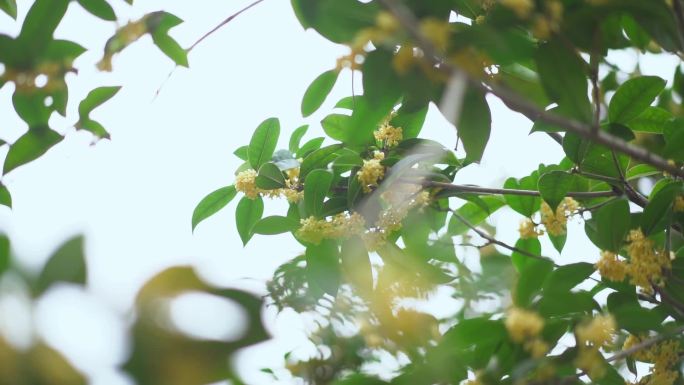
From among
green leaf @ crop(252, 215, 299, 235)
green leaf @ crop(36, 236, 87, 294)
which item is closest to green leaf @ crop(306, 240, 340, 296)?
green leaf @ crop(252, 215, 299, 235)

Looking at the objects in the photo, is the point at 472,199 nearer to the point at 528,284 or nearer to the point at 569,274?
the point at 569,274

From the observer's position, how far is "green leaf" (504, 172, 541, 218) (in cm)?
134

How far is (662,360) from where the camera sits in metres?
1.02

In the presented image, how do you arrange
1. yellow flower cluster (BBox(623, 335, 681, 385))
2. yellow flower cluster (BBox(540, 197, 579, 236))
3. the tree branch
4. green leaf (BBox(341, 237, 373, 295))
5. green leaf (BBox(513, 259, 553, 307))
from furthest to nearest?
yellow flower cluster (BBox(540, 197, 579, 236)), yellow flower cluster (BBox(623, 335, 681, 385)), green leaf (BBox(341, 237, 373, 295)), green leaf (BBox(513, 259, 553, 307)), the tree branch

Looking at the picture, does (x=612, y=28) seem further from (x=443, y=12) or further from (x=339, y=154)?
(x=339, y=154)

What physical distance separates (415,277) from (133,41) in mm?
435

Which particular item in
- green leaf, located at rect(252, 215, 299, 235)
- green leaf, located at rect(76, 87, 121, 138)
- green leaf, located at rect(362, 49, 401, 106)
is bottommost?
green leaf, located at rect(252, 215, 299, 235)

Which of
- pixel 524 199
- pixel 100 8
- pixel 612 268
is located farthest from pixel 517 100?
pixel 524 199

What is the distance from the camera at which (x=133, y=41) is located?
78 cm

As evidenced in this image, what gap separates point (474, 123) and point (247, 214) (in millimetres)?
610

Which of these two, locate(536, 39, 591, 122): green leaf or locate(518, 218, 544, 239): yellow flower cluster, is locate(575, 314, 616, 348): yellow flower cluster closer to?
locate(536, 39, 591, 122): green leaf

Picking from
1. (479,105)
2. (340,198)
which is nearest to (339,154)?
(340,198)

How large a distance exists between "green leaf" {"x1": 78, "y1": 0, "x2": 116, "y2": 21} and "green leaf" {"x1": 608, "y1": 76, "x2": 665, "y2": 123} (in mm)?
794

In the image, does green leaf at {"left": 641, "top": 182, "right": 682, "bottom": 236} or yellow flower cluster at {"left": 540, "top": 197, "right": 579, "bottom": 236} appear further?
yellow flower cluster at {"left": 540, "top": 197, "right": 579, "bottom": 236}
